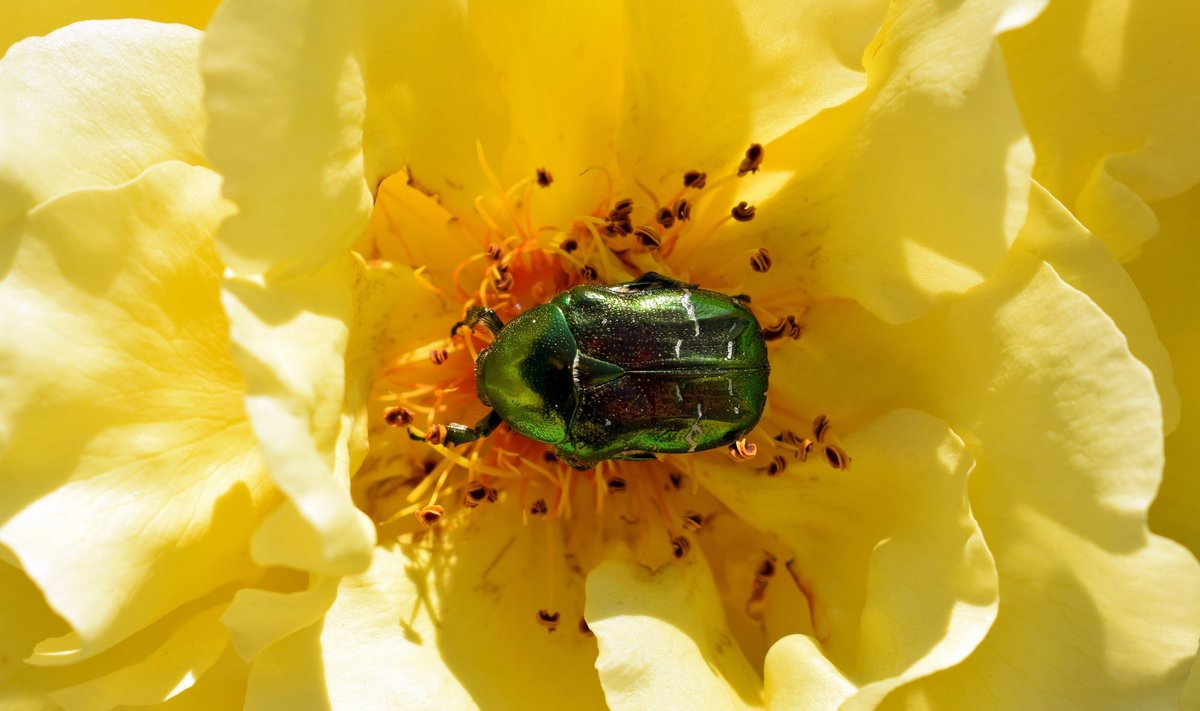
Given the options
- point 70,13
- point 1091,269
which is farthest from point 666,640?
point 70,13

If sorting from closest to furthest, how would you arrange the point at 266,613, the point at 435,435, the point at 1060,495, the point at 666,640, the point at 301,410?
1. the point at 301,410
2. the point at 266,613
3. the point at 1060,495
4. the point at 666,640
5. the point at 435,435

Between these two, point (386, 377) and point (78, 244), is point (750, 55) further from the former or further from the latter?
point (78, 244)

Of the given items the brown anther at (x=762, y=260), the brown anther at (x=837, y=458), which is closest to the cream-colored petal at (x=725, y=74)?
the brown anther at (x=762, y=260)

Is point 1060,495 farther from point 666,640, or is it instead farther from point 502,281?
point 502,281

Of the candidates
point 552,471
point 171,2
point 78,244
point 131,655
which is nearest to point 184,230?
point 78,244

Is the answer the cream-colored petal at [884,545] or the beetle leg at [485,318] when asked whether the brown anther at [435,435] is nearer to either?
the beetle leg at [485,318]
